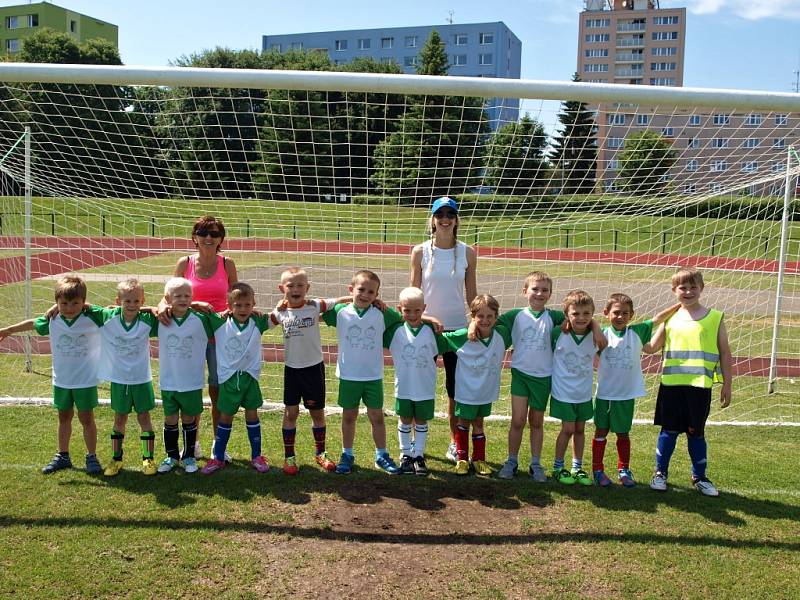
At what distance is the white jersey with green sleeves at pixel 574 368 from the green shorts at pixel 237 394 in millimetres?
2040

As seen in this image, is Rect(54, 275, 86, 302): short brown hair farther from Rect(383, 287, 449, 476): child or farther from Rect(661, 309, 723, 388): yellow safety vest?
Rect(661, 309, 723, 388): yellow safety vest

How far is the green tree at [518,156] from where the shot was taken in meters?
5.66

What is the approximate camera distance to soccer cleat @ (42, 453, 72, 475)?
4547mm

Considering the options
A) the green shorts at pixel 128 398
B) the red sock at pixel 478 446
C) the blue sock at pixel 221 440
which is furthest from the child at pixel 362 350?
the green shorts at pixel 128 398

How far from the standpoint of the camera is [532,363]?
15.0 feet

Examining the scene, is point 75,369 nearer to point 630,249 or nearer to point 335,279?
point 335,279

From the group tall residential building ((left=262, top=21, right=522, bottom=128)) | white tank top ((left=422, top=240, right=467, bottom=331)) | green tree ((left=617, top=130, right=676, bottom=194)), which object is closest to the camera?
white tank top ((left=422, top=240, right=467, bottom=331))

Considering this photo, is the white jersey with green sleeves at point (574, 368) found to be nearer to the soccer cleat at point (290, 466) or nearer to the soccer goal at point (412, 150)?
the soccer goal at point (412, 150)

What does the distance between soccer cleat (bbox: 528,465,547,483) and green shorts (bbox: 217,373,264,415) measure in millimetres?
1952

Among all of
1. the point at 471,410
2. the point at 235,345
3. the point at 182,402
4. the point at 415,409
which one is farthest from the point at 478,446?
the point at 182,402

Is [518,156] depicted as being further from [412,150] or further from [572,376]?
[572,376]

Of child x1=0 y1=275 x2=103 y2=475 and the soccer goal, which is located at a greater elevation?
the soccer goal

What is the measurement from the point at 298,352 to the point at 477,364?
1.23 m

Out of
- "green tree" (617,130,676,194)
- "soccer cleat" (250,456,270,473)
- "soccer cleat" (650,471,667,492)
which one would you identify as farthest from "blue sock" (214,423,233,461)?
"green tree" (617,130,676,194)
